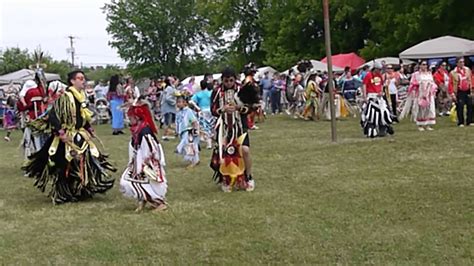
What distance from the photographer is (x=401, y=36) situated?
3538 cm

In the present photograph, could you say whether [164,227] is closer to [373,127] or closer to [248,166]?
[248,166]

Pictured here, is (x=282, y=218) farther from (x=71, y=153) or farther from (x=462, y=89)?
(x=462, y=89)

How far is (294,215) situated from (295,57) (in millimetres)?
38858

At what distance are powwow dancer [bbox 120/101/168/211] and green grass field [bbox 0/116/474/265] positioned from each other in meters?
0.26

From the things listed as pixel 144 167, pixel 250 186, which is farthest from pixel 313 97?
pixel 144 167

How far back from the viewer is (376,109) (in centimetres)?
1562

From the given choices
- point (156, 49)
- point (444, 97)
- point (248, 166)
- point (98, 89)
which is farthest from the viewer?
point (156, 49)

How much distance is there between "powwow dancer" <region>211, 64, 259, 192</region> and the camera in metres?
9.80

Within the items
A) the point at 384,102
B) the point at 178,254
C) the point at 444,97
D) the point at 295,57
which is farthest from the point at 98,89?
the point at 178,254

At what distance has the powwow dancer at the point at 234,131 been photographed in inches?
386

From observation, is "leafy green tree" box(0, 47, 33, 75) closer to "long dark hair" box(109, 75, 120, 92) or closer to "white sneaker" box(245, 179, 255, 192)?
"long dark hair" box(109, 75, 120, 92)

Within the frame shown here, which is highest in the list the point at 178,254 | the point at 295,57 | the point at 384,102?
the point at 295,57

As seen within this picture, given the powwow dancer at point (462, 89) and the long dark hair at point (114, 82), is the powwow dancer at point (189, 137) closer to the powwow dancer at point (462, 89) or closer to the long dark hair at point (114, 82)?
the powwow dancer at point (462, 89)

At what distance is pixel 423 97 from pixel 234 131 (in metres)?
7.79
